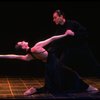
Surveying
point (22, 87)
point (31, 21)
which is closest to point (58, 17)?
point (22, 87)

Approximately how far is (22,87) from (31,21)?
11.0 feet

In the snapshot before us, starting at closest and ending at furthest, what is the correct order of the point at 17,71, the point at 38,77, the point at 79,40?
the point at 79,40, the point at 38,77, the point at 17,71

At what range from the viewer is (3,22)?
11.3 metres

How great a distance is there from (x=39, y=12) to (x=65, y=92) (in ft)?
14.3

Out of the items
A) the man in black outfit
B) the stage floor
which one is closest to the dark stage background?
the stage floor

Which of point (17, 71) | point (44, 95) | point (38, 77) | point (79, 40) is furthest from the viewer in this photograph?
point (17, 71)

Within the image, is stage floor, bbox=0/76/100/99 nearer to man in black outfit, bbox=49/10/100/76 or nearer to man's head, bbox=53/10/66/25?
man in black outfit, bbox=49/10/100/76

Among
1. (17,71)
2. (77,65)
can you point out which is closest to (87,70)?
(77,65)

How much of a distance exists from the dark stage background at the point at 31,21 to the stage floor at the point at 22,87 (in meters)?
0.88

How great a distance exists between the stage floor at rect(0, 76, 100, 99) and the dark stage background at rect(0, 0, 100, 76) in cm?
88

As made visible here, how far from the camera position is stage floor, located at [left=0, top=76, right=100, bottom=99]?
23.4 feet

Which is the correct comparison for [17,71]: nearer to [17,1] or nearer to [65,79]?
[17,1]

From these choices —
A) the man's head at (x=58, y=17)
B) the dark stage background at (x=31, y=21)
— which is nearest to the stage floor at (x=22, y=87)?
the dark stage background at (x=31, y=21)

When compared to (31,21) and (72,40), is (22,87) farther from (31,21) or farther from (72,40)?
(31,21)
